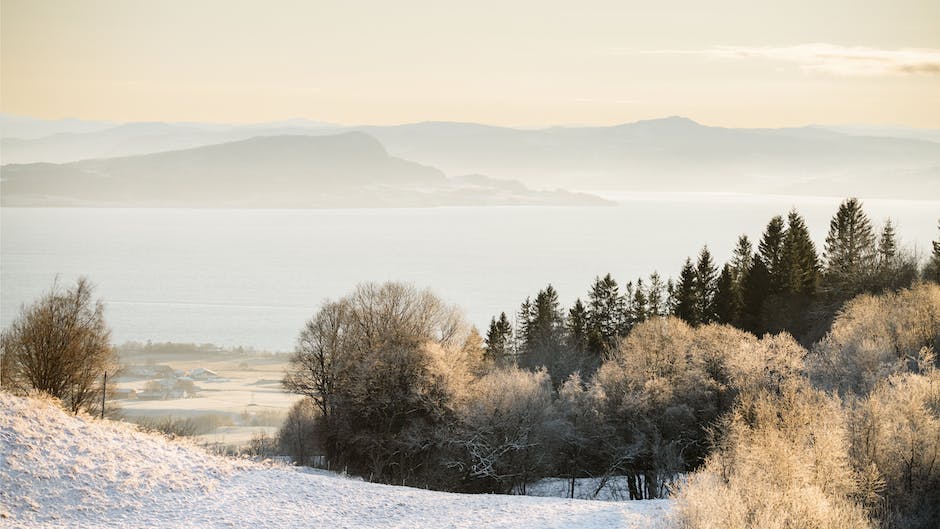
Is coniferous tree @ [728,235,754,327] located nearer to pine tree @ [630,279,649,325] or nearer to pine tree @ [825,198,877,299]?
pine tree @ [825,198,877,299]

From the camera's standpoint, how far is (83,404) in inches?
1901

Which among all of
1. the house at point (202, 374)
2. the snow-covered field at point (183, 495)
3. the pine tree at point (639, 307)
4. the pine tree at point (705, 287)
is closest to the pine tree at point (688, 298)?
the pine tree at point (705, 287)

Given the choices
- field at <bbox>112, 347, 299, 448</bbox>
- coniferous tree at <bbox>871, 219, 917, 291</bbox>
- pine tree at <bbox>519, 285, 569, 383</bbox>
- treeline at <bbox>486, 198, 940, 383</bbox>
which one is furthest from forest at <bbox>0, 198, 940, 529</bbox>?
pine tree at <bbox>519, 285, 569, 383</bbox>

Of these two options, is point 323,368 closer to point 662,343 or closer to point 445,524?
point 662,343

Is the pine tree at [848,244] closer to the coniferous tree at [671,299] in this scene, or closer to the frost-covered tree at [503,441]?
the coniferous tree at [671,299]

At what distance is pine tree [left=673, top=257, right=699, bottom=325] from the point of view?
245ft

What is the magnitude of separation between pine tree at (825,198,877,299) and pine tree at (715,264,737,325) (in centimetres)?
783

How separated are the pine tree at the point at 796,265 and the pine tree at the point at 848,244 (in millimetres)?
1450

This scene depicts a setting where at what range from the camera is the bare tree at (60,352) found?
4628cm

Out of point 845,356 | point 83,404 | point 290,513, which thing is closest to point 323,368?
point 83,404

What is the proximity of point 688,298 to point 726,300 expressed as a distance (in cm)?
370

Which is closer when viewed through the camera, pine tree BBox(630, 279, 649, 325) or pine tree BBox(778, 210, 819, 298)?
pine tree BBox(778, 210, 819, 298)

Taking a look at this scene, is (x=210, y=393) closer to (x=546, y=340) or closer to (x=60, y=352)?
(x=546, y=340)

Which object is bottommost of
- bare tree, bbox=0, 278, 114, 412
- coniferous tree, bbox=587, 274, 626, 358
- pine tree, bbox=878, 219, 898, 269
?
bare tree, bbox=0, 278, 114, 412
